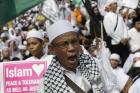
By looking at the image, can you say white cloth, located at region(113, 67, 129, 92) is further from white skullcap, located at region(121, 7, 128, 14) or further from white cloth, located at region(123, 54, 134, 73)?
white skullcap, located at region(121, 7, 128, 14)

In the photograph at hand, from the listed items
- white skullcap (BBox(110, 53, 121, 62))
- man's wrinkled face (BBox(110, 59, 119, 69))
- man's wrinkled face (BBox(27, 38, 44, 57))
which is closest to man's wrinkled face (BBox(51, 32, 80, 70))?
man's wrinkled face (BBox(27, 38, 44, 57))

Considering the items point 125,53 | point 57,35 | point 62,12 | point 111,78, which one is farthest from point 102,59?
point 62,12

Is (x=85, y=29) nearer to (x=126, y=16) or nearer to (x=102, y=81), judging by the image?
(x=126, y=16)

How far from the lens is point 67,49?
4.66 meters

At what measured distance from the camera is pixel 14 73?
7.18 meters

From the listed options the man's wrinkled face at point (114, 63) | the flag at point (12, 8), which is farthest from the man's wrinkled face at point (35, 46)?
the man's wrinkled face at point (114, 63)

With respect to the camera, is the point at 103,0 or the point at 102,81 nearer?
the point at 102,81

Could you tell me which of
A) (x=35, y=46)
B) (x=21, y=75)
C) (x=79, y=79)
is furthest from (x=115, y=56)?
(x=79, y=79)

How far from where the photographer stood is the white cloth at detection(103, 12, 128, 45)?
1314 cm

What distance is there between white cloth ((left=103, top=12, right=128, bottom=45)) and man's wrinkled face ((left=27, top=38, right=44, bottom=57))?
5140 millimetres

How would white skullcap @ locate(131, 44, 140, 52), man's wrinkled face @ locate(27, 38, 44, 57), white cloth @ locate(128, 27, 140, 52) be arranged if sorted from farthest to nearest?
white cloth @ locate(128, 27, 140, 52), white skullcap @ locate(131, 44, 140, 52), man's wrinkled face @ locate(27, 38, 44, 57)

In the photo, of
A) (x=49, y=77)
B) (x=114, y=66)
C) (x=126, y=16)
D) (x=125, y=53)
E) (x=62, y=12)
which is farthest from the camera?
(x=62, y=12)

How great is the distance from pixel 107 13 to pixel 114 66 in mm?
2198

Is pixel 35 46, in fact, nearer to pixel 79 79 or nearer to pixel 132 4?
pixel 79 79
